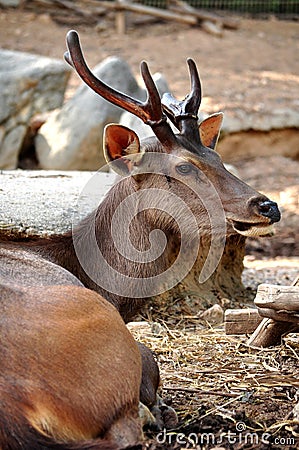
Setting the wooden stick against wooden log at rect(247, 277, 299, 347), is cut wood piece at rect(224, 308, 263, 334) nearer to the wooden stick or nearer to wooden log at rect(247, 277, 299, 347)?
wooden log at rect(247, 277, 299, 347)

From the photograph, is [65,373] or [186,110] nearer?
[65,373]

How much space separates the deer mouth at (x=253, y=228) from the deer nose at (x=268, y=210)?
0.20ft

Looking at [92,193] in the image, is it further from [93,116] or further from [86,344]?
[93,116]

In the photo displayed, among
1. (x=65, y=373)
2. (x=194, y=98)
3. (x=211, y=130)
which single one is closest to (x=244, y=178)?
(x=211, y=130)

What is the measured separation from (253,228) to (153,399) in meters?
1.39

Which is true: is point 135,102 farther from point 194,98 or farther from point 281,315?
point 281,315

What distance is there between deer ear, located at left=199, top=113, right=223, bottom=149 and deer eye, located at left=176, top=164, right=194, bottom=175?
0.68 metres

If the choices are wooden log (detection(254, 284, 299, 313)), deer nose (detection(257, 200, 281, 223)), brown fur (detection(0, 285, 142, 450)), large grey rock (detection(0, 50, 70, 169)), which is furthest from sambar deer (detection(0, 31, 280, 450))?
large grey rock (detection(0, 50, 70, 169))

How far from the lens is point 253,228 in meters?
Answer: 5.04

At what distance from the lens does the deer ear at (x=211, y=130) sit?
228 inches

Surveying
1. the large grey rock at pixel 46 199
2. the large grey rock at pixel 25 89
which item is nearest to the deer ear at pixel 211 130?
the large grey rock at pixel 46 199

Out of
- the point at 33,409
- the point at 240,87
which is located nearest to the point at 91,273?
the point at 33,409

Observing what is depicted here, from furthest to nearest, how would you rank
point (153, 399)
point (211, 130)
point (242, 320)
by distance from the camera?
point (211, 130) → point (242, 320) → point (153, 399)

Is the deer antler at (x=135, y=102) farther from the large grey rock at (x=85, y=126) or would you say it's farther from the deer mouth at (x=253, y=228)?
the large grey rock at (x=85, y=126)
